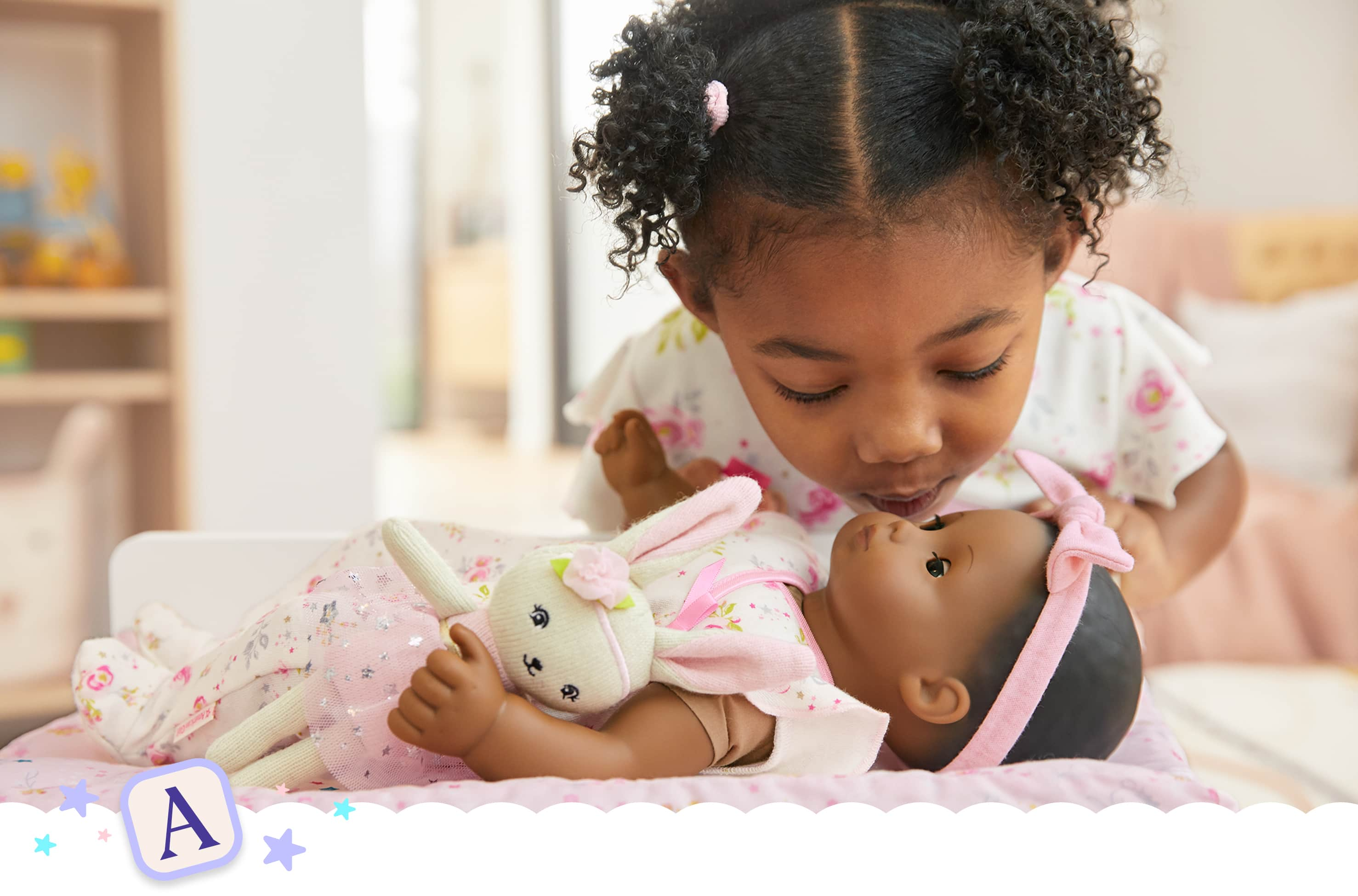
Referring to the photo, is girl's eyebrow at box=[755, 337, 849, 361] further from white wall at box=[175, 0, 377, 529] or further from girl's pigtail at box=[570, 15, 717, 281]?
white wall at box=[175, 0, 377, 529]

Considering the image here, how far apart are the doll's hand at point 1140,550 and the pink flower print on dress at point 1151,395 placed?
0.07 metres

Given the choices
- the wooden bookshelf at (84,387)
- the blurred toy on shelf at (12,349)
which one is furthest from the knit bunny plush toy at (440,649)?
the blurred toy on shelf at (12,349)

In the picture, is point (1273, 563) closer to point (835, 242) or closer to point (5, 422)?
point (835, 242)

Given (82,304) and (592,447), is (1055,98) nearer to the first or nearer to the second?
(592,447)

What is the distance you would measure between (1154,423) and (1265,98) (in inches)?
72.1

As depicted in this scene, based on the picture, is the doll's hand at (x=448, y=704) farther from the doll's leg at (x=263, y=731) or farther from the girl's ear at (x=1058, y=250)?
the girl's ear at (x=1058, y=250)

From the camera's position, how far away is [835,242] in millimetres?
555

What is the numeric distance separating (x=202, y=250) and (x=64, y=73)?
0.38 meters

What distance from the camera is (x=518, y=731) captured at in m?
0.46

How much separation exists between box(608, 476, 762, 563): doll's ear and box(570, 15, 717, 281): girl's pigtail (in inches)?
6.9

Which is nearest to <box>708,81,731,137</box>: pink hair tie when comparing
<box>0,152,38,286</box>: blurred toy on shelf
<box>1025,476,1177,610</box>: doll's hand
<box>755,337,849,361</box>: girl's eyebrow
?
<box>755,337,849,361</box>: girl's eyebrow

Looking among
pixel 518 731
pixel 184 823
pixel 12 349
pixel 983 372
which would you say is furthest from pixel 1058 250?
pixel 12 349

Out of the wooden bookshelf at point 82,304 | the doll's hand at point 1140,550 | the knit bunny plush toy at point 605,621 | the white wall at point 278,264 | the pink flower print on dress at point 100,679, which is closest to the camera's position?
the knit bunny plush toy at point 605,621

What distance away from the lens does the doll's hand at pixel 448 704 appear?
0.44 meters
